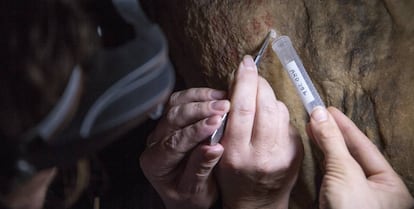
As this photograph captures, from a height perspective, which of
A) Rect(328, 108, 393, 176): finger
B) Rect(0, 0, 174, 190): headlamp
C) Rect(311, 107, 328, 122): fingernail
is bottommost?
Rect(328, 108, 393, 176): finger

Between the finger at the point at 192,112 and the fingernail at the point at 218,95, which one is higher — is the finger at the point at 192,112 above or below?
above

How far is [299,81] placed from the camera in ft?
3.39

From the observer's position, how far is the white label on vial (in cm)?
103

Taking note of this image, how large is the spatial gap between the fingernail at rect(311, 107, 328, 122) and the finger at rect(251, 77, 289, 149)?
7cm

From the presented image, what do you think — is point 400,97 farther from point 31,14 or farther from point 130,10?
point 31,14

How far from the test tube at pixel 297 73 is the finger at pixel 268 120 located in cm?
5

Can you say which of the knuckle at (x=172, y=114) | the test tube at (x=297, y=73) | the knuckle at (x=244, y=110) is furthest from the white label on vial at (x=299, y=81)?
the knuckle at (x=172, y=114)

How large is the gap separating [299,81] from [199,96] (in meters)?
0.21

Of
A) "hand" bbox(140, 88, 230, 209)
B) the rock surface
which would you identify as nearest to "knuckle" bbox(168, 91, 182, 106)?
"hand" bbox(140, 88, 230, 209)

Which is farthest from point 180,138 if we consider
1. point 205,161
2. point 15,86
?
point 15,86

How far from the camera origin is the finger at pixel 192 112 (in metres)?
1.00

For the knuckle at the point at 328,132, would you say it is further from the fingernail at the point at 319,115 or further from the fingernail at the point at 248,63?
the fingernail at the point at 248,63

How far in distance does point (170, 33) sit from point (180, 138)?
330 millimetres

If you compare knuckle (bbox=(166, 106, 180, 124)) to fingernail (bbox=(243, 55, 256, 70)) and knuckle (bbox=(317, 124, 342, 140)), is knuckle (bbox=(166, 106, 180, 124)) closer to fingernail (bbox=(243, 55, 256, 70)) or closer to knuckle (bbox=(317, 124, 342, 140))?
Result: fingernail (bbox=(243, 55, 256, 70))
